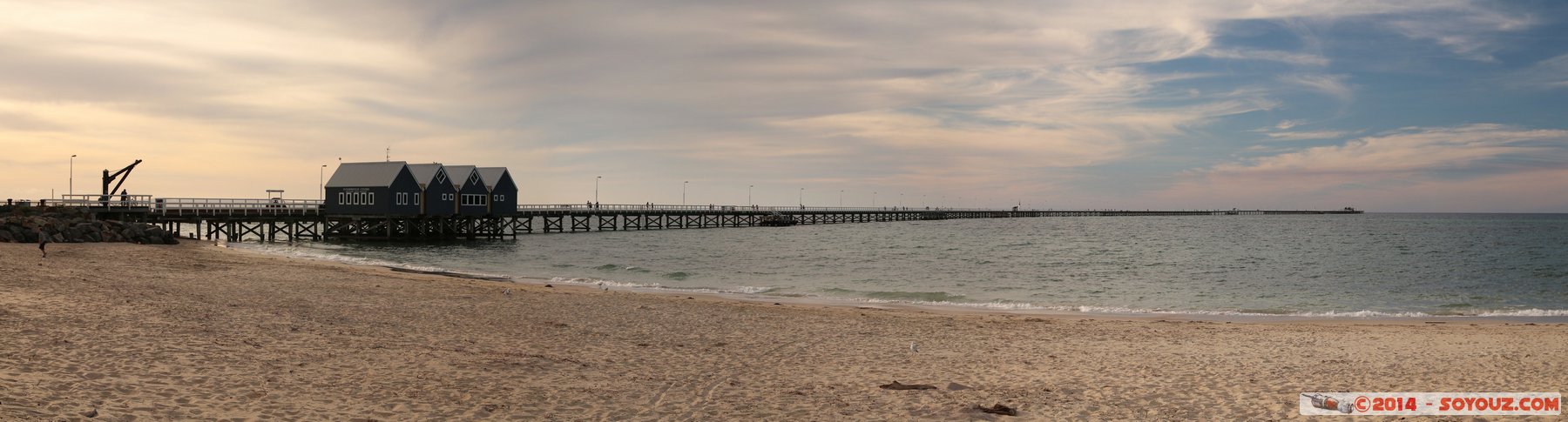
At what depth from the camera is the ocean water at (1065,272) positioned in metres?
25.2

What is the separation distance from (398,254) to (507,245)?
12.7m

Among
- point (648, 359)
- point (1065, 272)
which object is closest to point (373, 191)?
point (1065, 272)

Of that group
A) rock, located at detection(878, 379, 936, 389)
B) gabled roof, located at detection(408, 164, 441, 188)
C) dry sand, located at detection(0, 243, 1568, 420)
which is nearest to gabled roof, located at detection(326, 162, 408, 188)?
gabled roof, located at detection(408, 164, 441, 188)

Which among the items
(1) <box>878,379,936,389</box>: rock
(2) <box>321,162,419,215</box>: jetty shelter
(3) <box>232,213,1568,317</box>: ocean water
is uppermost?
(2) <box>321,162,419,215</box>: jetty shelter

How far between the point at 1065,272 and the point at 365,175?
48.0 m

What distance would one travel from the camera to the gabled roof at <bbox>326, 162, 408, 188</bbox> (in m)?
59.0

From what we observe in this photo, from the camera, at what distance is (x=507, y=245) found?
5762 cm

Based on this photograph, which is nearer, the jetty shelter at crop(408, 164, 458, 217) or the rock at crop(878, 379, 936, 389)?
the rock at crop(878, 379, 936, 389)

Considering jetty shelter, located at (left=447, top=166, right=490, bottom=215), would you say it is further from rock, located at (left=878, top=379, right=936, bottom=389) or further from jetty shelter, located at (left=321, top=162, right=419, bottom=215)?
rock, located at (left=878, top=379, right=936, bottom=389)

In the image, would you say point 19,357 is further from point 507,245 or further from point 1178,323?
point 507,245

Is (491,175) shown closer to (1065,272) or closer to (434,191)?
(434,191)

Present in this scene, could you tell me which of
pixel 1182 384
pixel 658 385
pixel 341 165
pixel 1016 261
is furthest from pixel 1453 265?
pixel 341 165

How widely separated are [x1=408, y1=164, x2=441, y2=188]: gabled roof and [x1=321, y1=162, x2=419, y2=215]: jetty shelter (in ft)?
1.63

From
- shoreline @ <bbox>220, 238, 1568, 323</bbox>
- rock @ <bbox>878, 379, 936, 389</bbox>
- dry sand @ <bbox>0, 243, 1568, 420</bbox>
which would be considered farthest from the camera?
shoreline @ <bbox>220, 238, 1568, 323</bbox>
